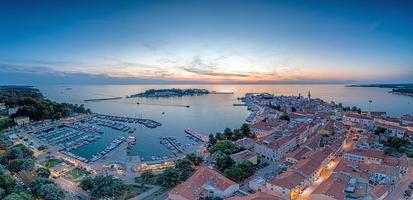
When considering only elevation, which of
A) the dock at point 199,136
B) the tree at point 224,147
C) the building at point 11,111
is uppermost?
the building at point 11,111

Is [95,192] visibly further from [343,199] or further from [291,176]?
[343,199]

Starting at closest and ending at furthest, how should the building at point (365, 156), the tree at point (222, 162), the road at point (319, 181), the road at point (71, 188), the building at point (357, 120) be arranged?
the road at point (319, 181) < the road at point (71, 188) < the tree at point (222, 162) < the building at point (365, 156) < the building at point (357, 120)

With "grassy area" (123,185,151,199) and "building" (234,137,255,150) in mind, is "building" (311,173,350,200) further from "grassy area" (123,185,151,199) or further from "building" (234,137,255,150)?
"grassy area" (123,185,151,199)

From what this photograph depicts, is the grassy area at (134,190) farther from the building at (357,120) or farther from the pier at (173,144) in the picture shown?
the building at (357,120)

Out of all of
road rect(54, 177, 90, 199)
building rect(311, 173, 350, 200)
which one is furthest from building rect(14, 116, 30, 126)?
building rect(311, 173, 350, 200)

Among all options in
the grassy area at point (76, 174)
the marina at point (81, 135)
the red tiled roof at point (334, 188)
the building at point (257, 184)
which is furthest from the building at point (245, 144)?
the grassy area at point (76, 174)

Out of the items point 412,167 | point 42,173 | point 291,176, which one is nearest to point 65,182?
point 42,173

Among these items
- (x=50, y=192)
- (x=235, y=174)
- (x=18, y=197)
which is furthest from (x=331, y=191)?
(x=18, y=197)

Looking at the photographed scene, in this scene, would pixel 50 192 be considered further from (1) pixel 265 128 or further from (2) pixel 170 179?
(1) pixel 265 128
